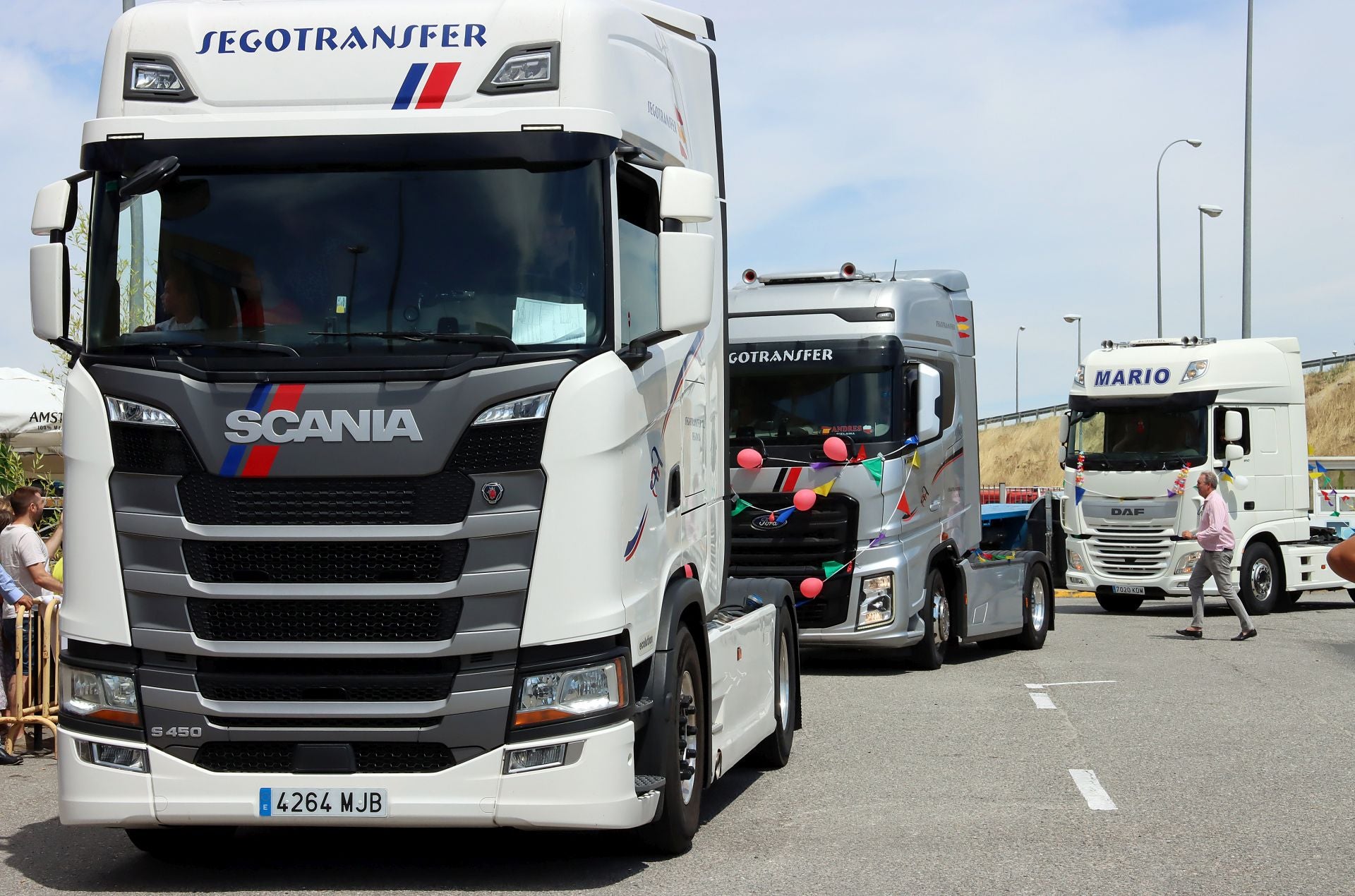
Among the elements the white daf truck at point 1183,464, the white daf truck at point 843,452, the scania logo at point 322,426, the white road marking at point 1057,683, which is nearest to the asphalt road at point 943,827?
the white road marking at point 1057,683

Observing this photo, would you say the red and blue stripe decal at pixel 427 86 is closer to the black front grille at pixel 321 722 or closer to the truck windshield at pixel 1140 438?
the black front grille at pixel 321 722

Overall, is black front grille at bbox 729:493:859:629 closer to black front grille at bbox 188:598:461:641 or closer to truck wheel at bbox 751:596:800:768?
truck wheel at bbox 751:596:800:768

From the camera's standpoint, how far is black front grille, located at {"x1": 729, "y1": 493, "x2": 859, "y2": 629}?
1383 centimetres

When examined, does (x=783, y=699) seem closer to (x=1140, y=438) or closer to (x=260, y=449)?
(x=260, y=449)

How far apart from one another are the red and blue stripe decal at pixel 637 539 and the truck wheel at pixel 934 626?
804 centimetres

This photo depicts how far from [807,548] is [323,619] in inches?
319

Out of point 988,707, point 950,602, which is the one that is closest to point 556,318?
point 988,707

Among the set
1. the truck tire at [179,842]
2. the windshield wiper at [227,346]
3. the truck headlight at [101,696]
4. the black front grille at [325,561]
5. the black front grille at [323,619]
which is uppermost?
the windshield wiper at [227,346]

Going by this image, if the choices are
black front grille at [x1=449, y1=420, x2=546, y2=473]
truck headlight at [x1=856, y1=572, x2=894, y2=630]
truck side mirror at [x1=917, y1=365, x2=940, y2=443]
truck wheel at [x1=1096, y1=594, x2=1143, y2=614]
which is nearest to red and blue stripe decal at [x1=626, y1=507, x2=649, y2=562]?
black front grille at [x1=449, y1=420, x2=546, y2=473]

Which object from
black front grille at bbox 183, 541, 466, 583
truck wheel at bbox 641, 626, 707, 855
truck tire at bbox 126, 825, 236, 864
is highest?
black front grille at bbox 183, 541, 466, 583

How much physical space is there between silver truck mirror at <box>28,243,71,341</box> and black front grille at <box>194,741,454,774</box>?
1.75 meters

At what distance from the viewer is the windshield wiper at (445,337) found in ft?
20.4

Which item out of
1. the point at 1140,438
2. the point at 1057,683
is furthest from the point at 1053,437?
the point at 1057,683

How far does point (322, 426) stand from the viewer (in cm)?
616
